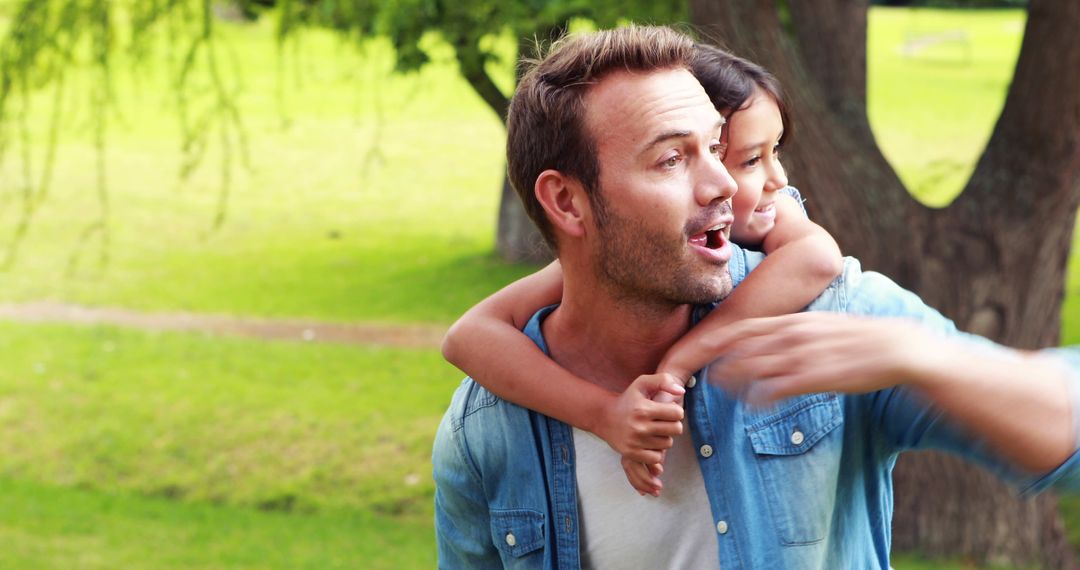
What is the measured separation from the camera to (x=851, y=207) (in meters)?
5.55

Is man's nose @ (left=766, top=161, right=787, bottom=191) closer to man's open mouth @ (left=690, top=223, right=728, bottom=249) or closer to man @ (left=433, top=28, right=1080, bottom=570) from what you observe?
man @ (left=433, top=28, right=1080, bottom=570)

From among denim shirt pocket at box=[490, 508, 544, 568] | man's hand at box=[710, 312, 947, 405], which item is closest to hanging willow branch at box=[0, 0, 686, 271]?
denim shirt pocket at box=[490, 508, 544, 568]

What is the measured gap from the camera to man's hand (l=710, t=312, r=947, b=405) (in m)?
1.42

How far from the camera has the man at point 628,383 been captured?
1911 millimetres

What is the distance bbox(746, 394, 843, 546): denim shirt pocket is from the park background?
3573mm

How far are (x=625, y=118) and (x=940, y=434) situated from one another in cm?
67

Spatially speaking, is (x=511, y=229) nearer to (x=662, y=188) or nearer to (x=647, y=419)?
(x=662, y=188)

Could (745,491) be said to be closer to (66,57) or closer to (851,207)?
(851,207)

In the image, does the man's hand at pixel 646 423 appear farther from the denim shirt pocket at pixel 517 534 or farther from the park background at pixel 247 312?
the park background at pixel 247 312

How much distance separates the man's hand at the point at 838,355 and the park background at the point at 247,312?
3.98m

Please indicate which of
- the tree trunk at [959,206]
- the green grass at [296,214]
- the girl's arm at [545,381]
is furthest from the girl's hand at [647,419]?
the green grass at [296,214]

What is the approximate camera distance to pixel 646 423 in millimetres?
1834

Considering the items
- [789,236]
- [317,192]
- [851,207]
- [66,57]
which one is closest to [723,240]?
[789,236]

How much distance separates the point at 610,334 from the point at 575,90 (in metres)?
0.39
